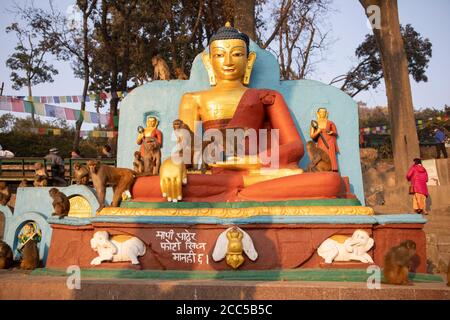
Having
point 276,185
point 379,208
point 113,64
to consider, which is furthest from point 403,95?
point 113,64

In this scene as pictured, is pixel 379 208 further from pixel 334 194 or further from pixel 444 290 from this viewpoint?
pixel 444 290

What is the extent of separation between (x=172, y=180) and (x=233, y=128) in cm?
151

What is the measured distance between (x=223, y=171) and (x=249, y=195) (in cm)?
69

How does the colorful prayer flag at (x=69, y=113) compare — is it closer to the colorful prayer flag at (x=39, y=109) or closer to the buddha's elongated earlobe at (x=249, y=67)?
the colorful prayer flag at (x=39, y=109)

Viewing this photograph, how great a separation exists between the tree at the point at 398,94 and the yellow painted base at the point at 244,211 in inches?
294

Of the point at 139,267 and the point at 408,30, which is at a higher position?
the point at 408,30

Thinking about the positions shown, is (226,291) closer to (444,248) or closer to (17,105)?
(444,248)

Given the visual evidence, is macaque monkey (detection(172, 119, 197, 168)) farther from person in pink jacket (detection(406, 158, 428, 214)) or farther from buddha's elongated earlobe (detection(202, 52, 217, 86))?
A: person in pink jacket (detection(406, 158, 428, 214))

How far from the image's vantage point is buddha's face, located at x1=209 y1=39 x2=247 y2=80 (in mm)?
7402

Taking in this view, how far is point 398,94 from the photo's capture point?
1218cm

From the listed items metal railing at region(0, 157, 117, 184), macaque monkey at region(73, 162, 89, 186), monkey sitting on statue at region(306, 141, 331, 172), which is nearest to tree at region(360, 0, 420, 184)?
monkey sitting on statue at region(306, 141, 331, 172)

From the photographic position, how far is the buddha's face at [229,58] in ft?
24.3

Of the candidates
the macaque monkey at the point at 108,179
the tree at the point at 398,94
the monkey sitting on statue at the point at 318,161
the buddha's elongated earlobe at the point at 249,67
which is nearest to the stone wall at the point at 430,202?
the tree at the point at 398,94

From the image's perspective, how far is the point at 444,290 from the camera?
422 cm
